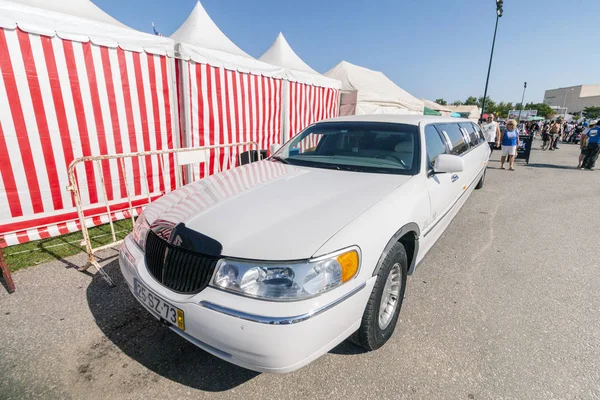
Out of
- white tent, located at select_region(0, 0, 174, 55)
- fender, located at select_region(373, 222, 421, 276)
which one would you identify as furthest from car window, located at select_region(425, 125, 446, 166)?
white tent, located at select_region(0, 0, 174, 55)

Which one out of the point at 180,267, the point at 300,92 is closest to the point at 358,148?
the point at 180,267

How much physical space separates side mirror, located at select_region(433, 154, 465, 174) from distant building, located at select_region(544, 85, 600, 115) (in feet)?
407

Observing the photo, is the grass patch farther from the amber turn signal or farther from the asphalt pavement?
the amber turn signal

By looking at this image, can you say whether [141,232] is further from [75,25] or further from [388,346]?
[75,25]

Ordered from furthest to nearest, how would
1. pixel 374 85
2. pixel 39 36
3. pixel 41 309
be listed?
pixel 374 85
pixel 39 36
pixel 41 309

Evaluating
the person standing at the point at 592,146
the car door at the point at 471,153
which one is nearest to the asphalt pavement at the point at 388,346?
the car door at the point at 471,153

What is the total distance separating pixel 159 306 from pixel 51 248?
2.87 metres

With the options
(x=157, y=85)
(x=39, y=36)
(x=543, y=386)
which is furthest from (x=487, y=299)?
(x=39, y=36)

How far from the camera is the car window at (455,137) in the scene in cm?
371

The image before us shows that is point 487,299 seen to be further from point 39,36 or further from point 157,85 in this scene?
point 39,36

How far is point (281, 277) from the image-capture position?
1537 millimetres

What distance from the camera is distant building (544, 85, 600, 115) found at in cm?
9375

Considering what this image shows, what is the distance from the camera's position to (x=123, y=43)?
438 centimetres

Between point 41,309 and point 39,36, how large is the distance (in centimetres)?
331
